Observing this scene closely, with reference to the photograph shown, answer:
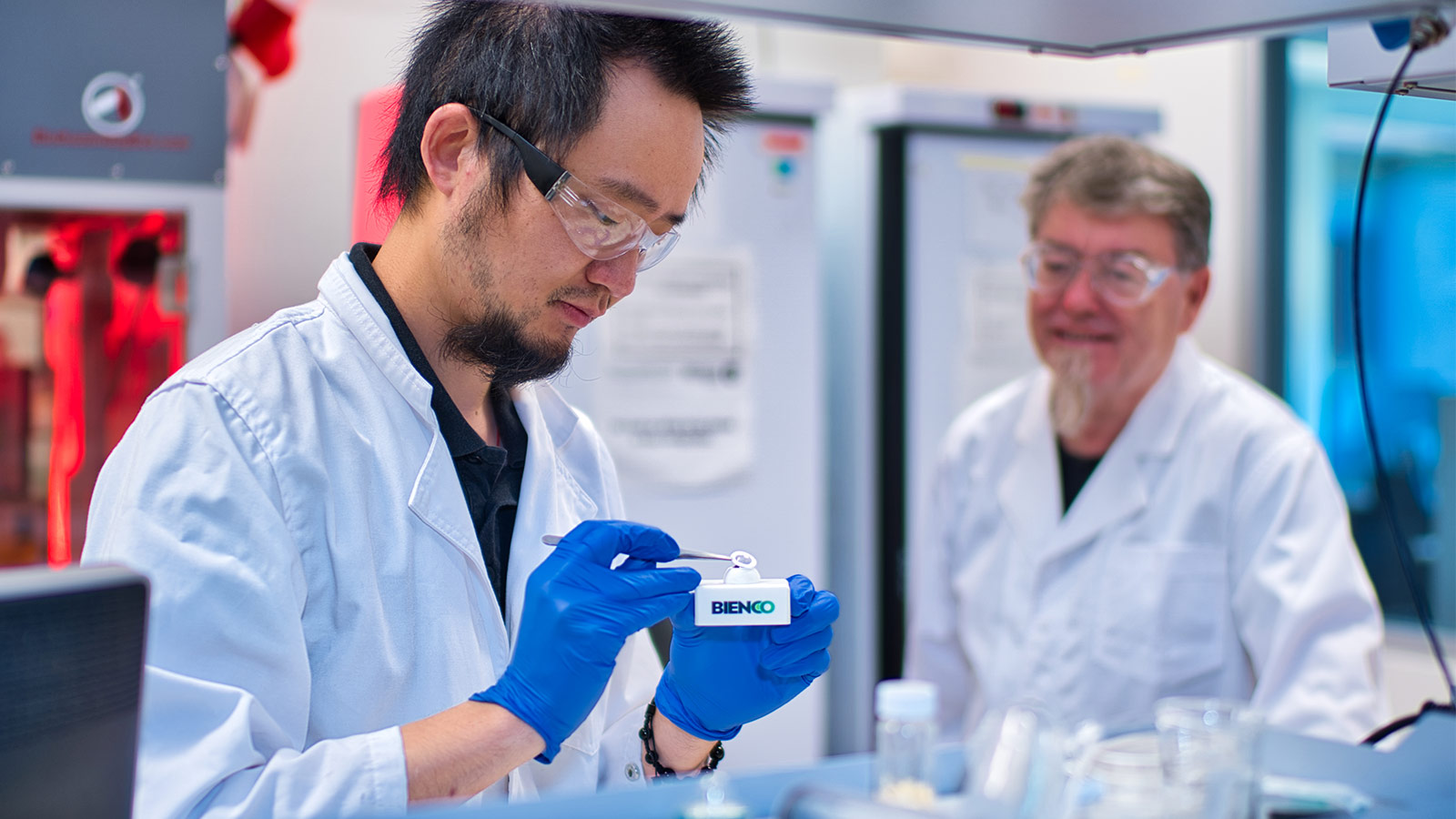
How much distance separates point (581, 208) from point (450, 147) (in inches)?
6.8

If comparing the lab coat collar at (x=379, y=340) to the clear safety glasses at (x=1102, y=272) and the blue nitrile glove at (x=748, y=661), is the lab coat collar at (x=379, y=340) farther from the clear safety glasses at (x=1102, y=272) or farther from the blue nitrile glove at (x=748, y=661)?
the clear safety glasses at (x=1102, y=272)

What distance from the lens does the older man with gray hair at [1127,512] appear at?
1.96 m

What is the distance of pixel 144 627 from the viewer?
0.76 meters

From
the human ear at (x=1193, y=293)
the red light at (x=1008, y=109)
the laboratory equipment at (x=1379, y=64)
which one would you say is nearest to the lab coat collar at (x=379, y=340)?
the laboratory equipment at (x=1379, y=64)

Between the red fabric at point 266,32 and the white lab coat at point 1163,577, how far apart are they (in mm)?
1830

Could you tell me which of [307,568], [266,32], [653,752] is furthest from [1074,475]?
[266,32]

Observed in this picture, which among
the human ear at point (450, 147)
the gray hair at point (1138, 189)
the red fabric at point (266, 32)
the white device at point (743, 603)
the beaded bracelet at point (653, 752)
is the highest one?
the red fabric at point (266, 32)

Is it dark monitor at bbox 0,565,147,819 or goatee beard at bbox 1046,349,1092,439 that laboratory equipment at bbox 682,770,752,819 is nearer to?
dark monitor at bbox 0,565,147,819

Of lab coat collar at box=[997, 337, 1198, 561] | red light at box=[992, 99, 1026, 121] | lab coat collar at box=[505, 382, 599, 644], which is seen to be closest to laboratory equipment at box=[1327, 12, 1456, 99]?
lab coat collar at box=[505, 382, 599, 644]

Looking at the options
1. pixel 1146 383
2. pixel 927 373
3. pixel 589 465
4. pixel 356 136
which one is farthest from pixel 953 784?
pixel 356 136

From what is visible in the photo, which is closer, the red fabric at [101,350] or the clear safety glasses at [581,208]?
the clear safety glasses at [581,208]

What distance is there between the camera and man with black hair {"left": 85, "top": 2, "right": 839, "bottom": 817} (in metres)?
1.04

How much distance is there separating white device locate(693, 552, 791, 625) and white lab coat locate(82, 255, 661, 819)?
0.25 meters

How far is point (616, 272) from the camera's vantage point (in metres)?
1.30
